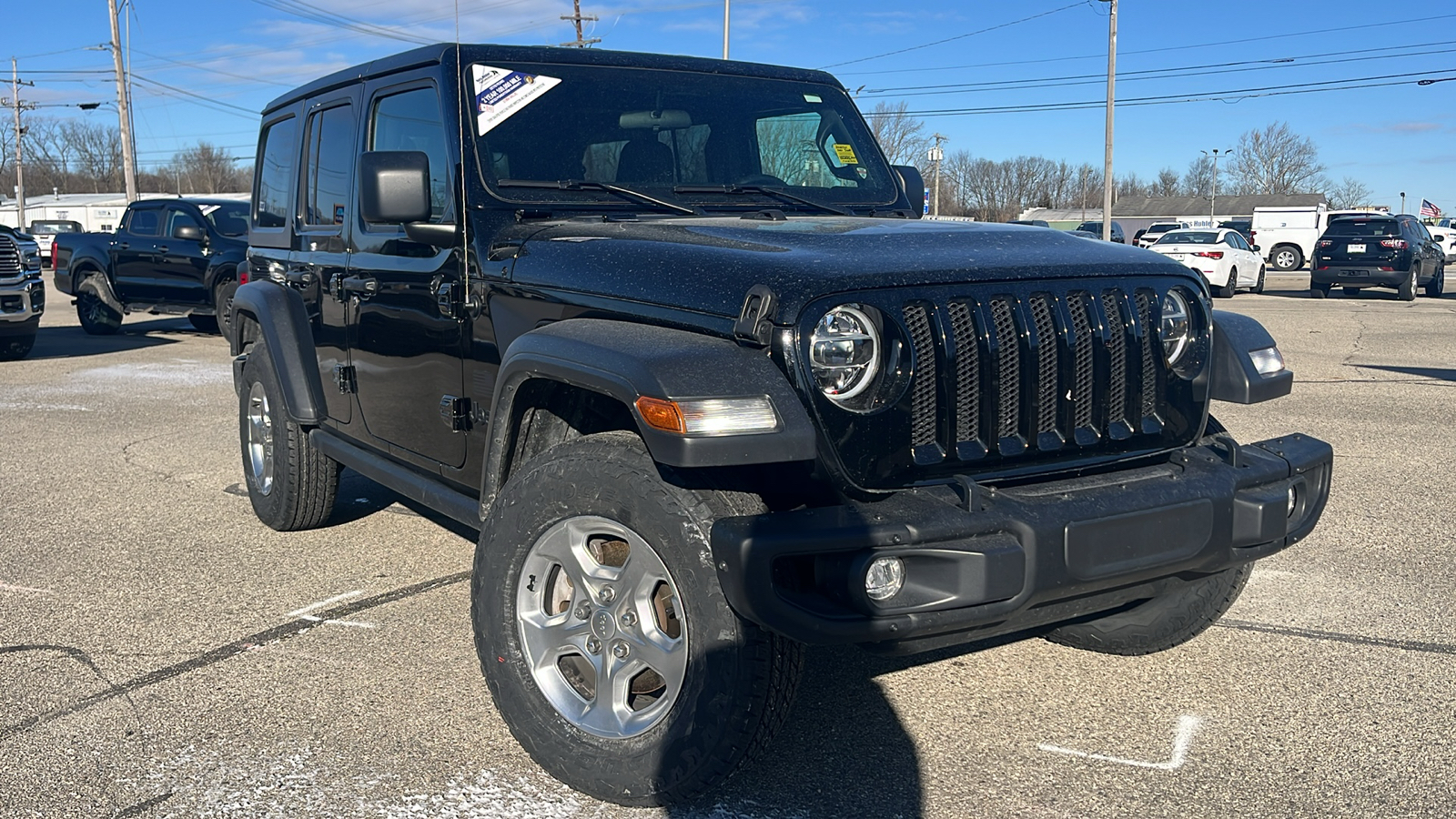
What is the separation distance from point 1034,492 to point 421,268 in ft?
7.23

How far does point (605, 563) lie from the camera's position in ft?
10.4

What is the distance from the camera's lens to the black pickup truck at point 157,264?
48.2ft

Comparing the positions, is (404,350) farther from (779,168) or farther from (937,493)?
(937,493)

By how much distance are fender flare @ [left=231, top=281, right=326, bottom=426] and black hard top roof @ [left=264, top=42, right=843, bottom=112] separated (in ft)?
3.01

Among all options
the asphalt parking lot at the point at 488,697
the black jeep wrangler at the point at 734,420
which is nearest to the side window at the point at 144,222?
the asphalt parking lot at the point at 488,697

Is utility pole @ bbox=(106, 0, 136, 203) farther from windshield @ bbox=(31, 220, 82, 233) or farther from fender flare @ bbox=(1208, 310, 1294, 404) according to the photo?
fender flare @ bbox=(1208, 310, 1294, 404)

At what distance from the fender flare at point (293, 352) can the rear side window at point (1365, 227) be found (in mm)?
23591

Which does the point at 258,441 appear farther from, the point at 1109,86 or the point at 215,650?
the point at 1109,86

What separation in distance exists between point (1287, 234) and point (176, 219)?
33340 mm

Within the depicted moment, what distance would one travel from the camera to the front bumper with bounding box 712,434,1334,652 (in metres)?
2.62

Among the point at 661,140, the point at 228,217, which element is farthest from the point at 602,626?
the point at 228,217

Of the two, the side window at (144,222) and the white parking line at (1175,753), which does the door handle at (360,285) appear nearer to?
the white parking line at (1175,753)

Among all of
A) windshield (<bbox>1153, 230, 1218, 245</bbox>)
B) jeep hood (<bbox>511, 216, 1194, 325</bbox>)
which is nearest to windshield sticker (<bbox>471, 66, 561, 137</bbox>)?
jeep hood (<bbox>511, 216, 1194, 325</bbox>)

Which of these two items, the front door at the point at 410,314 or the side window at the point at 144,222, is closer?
the front door at the point at 410,314
